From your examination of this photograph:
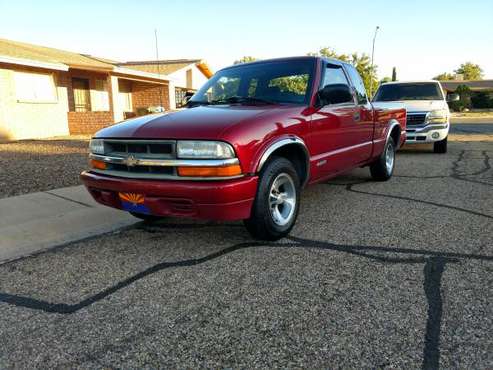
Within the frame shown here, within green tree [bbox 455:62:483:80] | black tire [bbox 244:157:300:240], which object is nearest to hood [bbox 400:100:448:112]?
black tire [bbox 244:157:300:240]

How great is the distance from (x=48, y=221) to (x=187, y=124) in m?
2.37

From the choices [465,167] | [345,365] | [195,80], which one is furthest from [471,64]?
[345,365]

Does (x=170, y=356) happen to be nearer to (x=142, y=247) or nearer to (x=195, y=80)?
(x=142, y=247)

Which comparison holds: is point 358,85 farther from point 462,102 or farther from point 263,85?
point 462,102

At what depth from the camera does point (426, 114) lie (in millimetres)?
9836

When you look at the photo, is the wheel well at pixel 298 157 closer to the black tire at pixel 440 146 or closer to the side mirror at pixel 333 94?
the side mirror at pixel 333 94

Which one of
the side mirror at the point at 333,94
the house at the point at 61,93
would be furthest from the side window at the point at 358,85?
the house at the point at 61,93

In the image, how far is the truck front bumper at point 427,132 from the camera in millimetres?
9867

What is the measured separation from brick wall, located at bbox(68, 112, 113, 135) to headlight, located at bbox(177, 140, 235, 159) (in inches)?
578

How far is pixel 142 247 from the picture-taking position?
406 cm

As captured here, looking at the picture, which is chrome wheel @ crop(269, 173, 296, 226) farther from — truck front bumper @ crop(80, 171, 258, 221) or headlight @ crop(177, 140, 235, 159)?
headlight @ crop(177, 140, 235, 159)

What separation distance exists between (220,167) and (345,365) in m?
1.77

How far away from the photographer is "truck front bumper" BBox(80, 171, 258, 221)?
3.39m

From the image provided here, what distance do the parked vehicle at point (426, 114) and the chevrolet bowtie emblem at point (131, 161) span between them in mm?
7969
